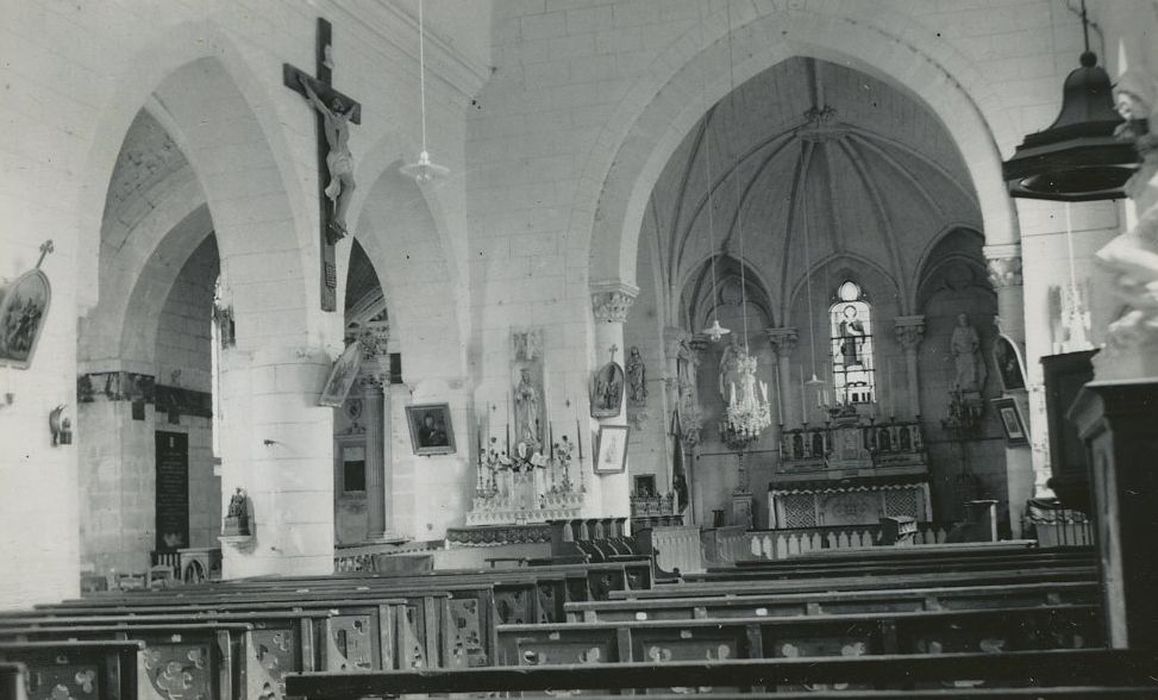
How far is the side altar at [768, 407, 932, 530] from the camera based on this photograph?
86.8ft

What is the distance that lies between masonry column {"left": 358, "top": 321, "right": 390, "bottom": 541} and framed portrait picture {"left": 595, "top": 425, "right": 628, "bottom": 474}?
800 cm

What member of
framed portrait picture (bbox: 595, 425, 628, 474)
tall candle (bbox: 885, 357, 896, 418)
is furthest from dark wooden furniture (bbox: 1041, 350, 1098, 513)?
tall candle (bbox: 885, 357, 896, 418)

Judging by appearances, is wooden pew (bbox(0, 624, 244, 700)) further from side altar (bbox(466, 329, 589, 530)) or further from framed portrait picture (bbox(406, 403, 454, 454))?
framed portrait picture (bbox(406, 403, 454, 454))

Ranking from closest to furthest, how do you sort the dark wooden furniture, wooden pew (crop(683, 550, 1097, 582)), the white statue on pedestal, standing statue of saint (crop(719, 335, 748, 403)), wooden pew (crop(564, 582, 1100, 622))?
the white statue on pedestal, wooden pew (crop(564, 582, 1100, 622)), the dark wooden furniture, wooden pew (crop(683, 550, 1097, 582)), standing statue of saint (crop(719, 335, 748, 403))

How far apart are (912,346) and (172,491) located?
1579 centimetres

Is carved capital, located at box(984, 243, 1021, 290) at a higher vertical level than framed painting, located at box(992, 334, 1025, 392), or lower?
higher

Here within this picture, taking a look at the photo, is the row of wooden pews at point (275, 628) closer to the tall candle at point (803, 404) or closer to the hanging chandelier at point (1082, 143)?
the hanging chandelier at point (1082, 143)

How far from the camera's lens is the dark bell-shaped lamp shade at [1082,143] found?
27.6ft

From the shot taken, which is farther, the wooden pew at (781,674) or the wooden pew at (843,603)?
the wooden pew at (843,603)

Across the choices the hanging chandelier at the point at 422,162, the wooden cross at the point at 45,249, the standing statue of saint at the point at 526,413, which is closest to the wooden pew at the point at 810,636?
the wooden cross at the point at 45,249

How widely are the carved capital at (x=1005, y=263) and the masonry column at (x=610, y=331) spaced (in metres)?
5.07

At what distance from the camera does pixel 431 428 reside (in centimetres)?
1839

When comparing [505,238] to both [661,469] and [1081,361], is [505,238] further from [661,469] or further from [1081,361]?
[1081,361]

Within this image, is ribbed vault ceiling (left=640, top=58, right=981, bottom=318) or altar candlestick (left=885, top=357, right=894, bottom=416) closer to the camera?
ribbed vault ceiling (left=640, top=58, right=981, bottom=318)
